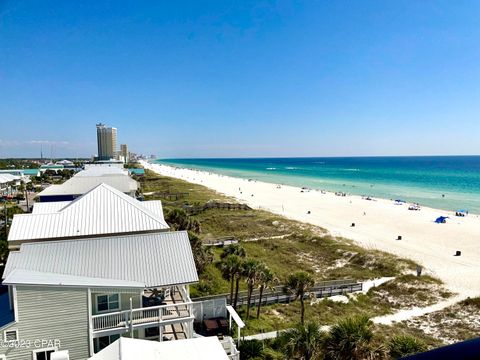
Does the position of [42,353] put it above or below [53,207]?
below

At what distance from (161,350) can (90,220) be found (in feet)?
36.6

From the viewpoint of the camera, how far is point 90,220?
1855cm

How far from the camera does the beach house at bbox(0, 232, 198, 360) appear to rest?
11688 mm

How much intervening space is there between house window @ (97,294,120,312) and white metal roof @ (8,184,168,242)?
5294 mm

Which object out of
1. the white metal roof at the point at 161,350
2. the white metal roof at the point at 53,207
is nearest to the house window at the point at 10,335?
the white metal roof at the point at 161,350

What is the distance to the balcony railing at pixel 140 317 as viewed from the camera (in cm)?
Result: 1276

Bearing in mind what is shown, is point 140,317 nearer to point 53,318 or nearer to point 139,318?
point 139,318

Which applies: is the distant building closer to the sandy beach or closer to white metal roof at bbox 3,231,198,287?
the sandy beach

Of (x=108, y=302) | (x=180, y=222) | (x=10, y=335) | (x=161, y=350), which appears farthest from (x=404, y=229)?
(x=10, y=335)

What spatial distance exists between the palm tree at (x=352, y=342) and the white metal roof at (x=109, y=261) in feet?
20.7

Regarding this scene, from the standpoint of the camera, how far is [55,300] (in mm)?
11898

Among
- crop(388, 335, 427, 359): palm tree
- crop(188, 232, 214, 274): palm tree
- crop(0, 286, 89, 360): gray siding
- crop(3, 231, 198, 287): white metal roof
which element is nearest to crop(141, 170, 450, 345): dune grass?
crop(188, 232, 214, 274): palm tree

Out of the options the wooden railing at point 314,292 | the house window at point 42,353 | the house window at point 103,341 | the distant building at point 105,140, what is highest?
the distant building at point 105,140

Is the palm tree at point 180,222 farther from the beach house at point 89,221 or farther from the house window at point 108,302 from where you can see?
the house window at point 108,302
